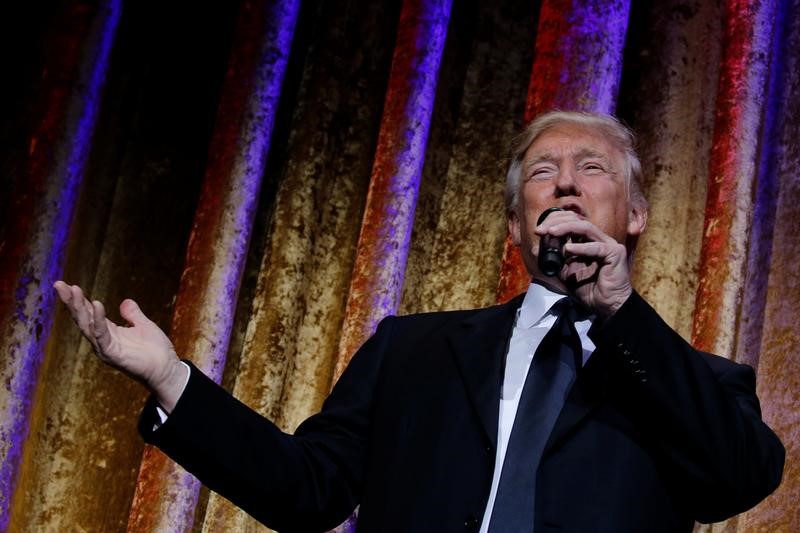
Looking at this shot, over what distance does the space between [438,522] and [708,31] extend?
153 cm

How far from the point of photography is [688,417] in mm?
1196

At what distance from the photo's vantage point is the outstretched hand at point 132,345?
1139 mm

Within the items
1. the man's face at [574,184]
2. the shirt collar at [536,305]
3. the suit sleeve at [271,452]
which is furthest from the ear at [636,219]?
the suit sleeve at [271,452]

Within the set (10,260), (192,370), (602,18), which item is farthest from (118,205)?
(192,370)

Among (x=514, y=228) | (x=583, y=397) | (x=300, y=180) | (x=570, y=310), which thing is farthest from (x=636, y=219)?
(x=300, y=180)

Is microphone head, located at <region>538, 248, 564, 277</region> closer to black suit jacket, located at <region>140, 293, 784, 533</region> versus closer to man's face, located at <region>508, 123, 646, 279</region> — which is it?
black suit jacket, located at <region>140, 293, 784, 533</region>

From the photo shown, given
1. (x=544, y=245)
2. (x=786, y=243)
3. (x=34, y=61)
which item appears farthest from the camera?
(x=34, y=61)

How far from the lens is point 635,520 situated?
1.25 meters

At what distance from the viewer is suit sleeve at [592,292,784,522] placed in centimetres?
120

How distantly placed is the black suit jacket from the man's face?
24 cm

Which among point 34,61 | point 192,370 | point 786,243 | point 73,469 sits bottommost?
point 73,469

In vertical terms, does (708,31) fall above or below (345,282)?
above

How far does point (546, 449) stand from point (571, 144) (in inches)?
24.1

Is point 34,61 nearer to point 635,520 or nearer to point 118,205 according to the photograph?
point 118,205
